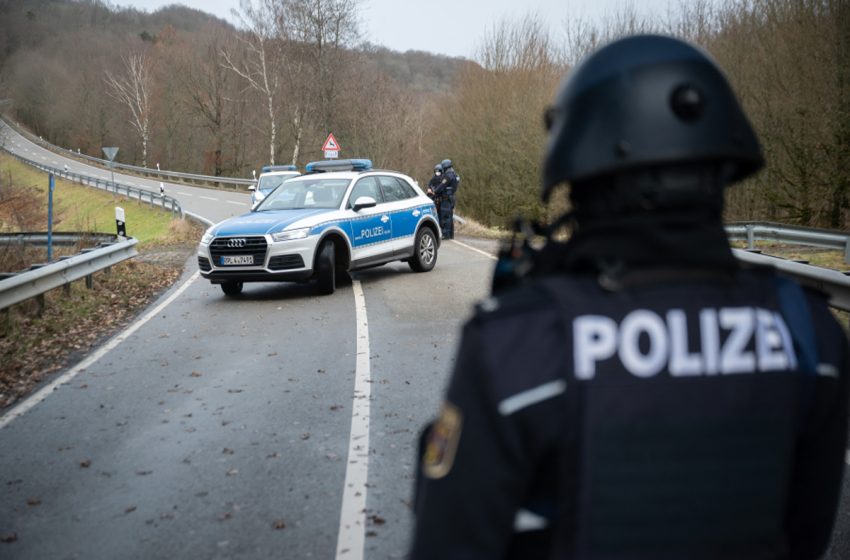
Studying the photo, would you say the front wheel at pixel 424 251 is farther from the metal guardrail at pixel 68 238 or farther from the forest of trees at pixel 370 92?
the forest of trees at pixel 370 92

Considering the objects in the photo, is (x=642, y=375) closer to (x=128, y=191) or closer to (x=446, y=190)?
(x=446, y=190)

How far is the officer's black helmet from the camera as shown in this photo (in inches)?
59.3

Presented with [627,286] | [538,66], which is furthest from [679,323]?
[538,66]

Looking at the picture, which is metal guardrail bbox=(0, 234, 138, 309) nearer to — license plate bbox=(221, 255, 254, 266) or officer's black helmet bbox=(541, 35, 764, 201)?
license plate bbox=(221, 255, 254, 266)

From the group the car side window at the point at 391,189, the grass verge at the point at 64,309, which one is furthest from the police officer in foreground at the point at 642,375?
the car side window at the point at 391,189

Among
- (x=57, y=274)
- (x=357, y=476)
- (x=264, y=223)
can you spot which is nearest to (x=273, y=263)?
(x=264, y=223)

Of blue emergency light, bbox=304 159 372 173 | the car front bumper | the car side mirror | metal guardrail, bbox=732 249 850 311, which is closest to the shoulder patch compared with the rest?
metal guardrail, bbox=732 249 850 311

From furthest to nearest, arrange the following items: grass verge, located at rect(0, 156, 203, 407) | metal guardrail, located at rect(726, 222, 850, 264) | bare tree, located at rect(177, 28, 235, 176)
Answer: bare tree, located at rect(177, 28, 235, 176), metal guardrail, located at rect(726, 222, 850, 264), grass verge, located at rect(0, 156, 203, 407)

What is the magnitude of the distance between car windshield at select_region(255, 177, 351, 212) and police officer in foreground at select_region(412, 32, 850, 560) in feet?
40.4

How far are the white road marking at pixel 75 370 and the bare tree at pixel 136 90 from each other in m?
65.9

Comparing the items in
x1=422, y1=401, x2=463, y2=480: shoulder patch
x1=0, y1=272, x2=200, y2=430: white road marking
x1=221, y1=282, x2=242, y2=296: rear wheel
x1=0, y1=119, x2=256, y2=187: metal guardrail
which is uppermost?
x1=0, y1=119, x2=256, y2=187: metal guardrail

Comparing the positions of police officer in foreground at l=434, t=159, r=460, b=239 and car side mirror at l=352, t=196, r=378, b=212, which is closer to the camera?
car side mirror at l=352, t=196, r=378, b=212

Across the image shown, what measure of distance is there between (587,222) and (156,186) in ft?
195

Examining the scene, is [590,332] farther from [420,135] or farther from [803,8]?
[420,135]
